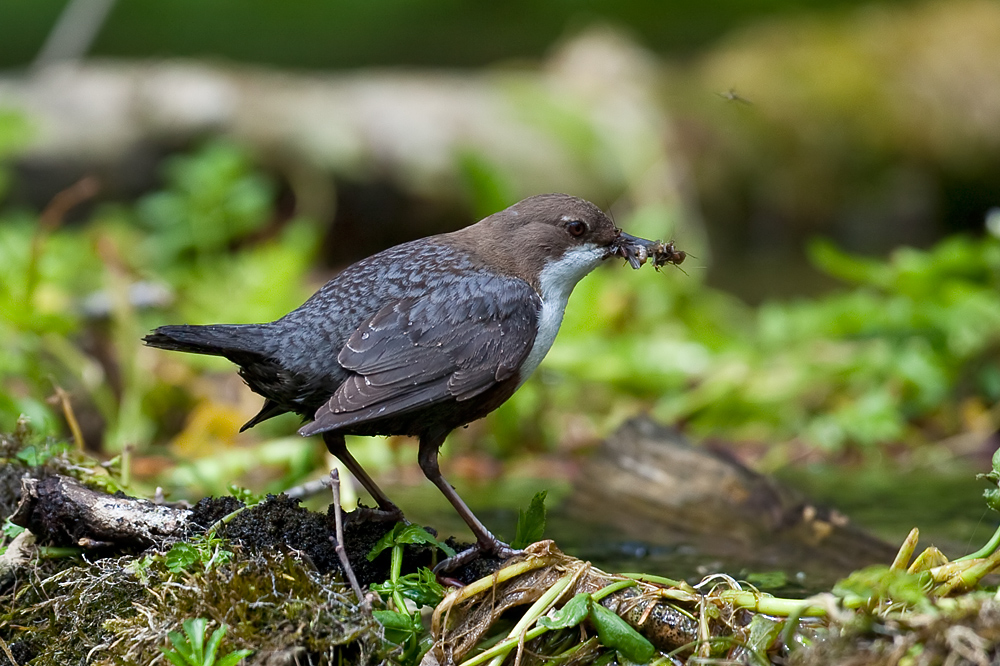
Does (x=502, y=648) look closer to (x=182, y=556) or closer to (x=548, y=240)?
(x=182, y=556)

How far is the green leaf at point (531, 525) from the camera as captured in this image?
2609mm

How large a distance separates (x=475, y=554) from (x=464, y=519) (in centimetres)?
12

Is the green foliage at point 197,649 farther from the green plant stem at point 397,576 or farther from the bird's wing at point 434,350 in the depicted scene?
the bird's wing at point 434,350

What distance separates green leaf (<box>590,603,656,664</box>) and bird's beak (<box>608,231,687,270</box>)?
1.22 meters

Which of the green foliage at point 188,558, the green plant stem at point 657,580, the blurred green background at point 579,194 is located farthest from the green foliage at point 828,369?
the green foliage at point 188,558

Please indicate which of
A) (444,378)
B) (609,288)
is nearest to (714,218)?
(609,288)

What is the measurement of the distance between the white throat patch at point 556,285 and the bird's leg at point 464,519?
346mm

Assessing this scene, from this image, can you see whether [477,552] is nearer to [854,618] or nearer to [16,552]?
[854,618]

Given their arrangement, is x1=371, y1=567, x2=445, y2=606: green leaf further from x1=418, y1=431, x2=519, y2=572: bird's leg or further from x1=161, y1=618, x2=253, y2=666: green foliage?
x1=161, y1=618, x2=253, y2=666: green foliage

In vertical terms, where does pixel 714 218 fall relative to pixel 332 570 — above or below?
below

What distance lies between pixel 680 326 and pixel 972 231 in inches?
287

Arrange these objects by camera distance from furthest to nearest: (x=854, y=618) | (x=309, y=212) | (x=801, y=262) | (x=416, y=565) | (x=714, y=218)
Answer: (x=714, y=218)
(x=801, y=262)
(x=309, y=212)
(x=416, y=565)
(x=854, y=618)

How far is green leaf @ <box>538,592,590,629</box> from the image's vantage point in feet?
7.27

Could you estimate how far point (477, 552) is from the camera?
8.45 feet
